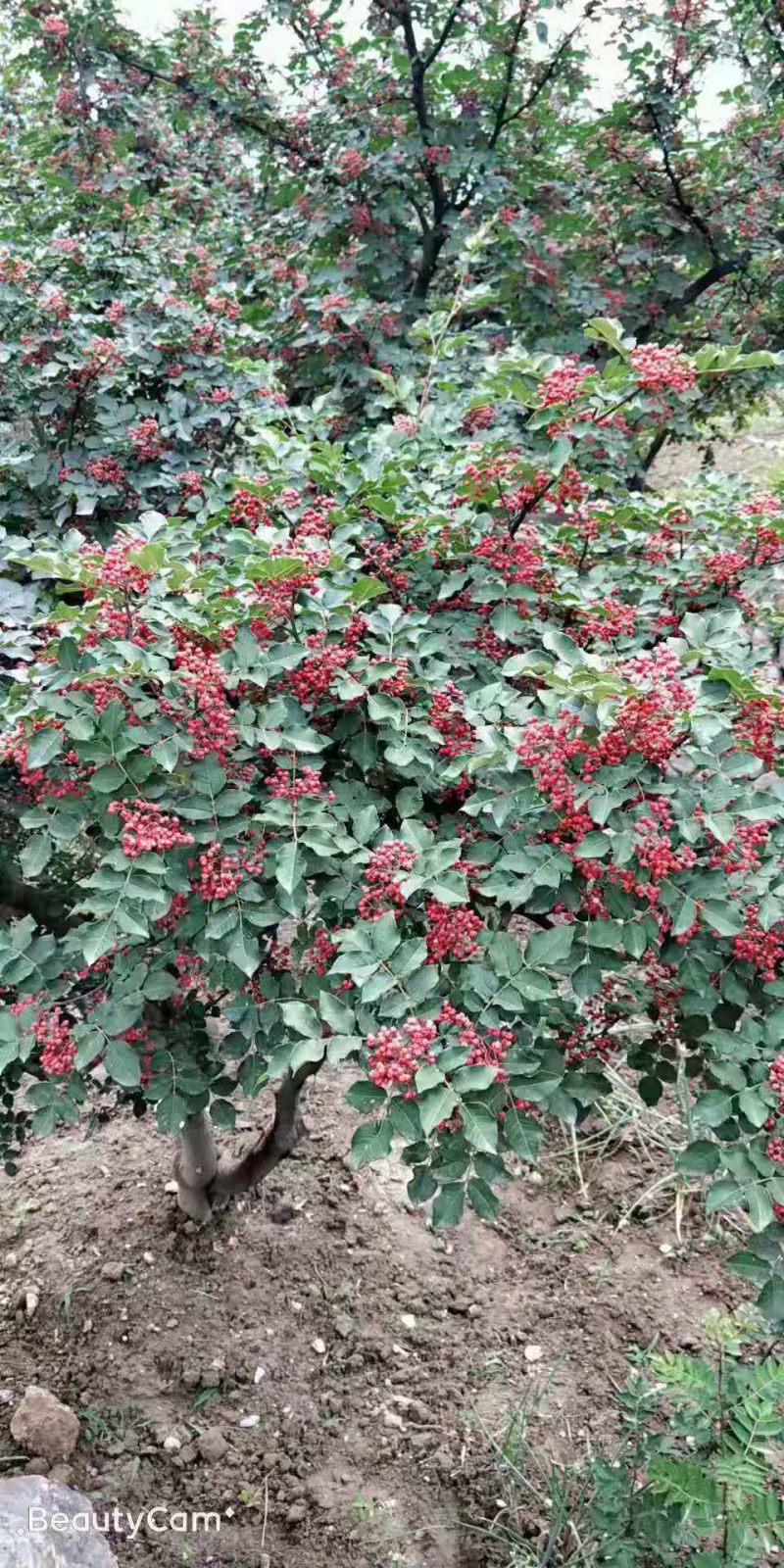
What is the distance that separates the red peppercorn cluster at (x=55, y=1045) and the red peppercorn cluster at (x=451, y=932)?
0.59 meters

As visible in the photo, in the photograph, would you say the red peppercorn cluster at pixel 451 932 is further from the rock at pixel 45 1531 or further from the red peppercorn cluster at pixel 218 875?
the rock at pixel 45 1531

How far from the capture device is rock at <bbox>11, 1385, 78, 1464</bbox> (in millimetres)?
2160

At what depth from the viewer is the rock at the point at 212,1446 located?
225 cm

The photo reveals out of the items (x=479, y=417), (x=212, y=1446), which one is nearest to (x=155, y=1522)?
(x=212, y=1446)

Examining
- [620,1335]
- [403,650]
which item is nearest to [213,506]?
[403,650]

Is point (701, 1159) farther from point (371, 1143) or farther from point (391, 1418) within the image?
point (391, 1418)

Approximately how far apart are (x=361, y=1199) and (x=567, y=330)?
3562mm

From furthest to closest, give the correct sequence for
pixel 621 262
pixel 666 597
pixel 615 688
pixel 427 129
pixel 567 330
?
pixel 621 262
pixel 567 330
pixel 427 129
pixel 666 597
pixel 615 688

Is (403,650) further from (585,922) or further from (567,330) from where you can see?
(567,330)

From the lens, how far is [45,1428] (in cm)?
216

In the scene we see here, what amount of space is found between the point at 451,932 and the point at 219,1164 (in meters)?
1.79

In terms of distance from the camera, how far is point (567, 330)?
14.3 feet

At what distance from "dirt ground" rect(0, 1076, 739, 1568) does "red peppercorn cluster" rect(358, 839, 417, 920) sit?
1569mm

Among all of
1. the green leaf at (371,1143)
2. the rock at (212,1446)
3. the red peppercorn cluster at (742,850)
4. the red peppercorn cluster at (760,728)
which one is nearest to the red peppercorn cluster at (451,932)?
the green leaf at (371,1143)
